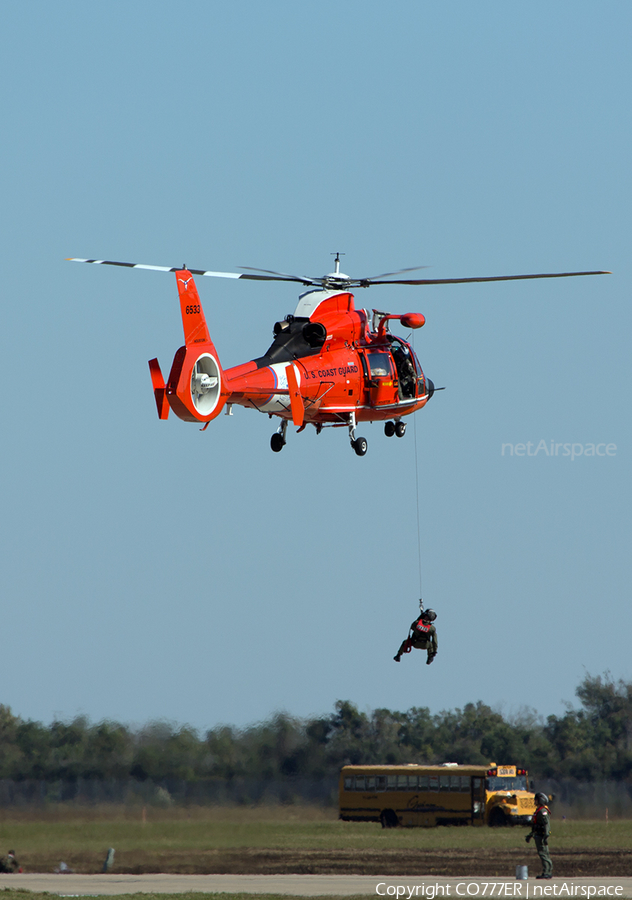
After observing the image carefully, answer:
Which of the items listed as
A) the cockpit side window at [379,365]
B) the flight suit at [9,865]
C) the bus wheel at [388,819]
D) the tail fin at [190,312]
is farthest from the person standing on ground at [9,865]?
the tail fin at [190,312]

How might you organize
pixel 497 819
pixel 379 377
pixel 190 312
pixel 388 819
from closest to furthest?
pixel 190 312 < pixel 379 377 < pixel 497 819 < pixel 388 819

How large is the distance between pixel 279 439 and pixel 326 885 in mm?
12186

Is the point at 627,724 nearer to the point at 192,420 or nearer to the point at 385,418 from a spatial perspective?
the point at 385,418

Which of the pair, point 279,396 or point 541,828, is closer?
point 279,396

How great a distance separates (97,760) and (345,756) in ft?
46.1

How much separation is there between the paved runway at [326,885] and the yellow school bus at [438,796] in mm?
15176

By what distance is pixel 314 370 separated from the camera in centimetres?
3284

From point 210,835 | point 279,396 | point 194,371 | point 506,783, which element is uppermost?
point 279,396

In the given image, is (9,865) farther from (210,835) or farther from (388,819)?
(388,819)

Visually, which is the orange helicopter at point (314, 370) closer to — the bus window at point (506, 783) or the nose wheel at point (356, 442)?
the nose wheel at point (356, 442)

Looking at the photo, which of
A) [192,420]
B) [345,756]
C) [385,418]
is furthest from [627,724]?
[192,420]

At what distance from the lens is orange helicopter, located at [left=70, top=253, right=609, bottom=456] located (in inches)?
1163

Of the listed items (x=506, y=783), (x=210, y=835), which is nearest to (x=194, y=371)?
(x=210, y=835)

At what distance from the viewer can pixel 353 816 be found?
56906mm
